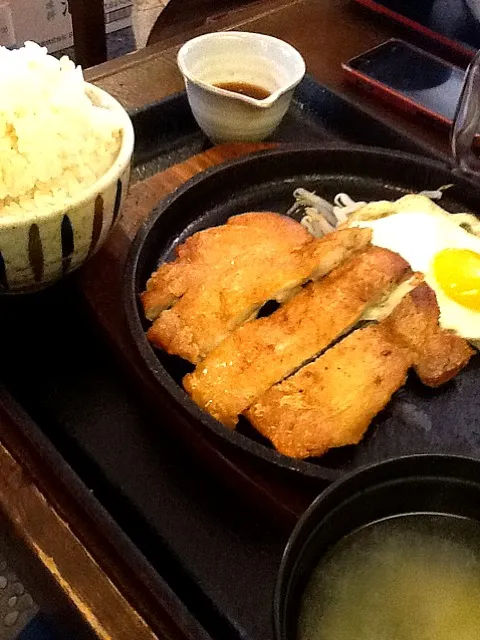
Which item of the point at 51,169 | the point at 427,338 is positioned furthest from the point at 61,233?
the point at 427,338

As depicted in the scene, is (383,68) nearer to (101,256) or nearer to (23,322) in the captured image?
(101,256)

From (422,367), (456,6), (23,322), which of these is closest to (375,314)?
(422,367)

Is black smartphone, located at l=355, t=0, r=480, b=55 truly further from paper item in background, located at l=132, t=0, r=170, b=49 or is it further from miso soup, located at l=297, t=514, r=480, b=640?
paper item in background, located at l=132, t=0, r=170, b=49

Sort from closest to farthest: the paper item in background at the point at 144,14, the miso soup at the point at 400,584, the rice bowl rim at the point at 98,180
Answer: the miso soup at the point at 400,584, the rice bowl rim at the point at 98,180, the paper item in background at the point at 144,14

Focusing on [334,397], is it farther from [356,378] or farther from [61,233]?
[61,233]

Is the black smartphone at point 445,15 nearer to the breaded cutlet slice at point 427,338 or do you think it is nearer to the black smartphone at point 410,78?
the black smartphone at point 410,78

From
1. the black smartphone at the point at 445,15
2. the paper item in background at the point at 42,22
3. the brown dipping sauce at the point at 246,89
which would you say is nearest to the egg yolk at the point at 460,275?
the brown dipping sauce at the point at 246,89
